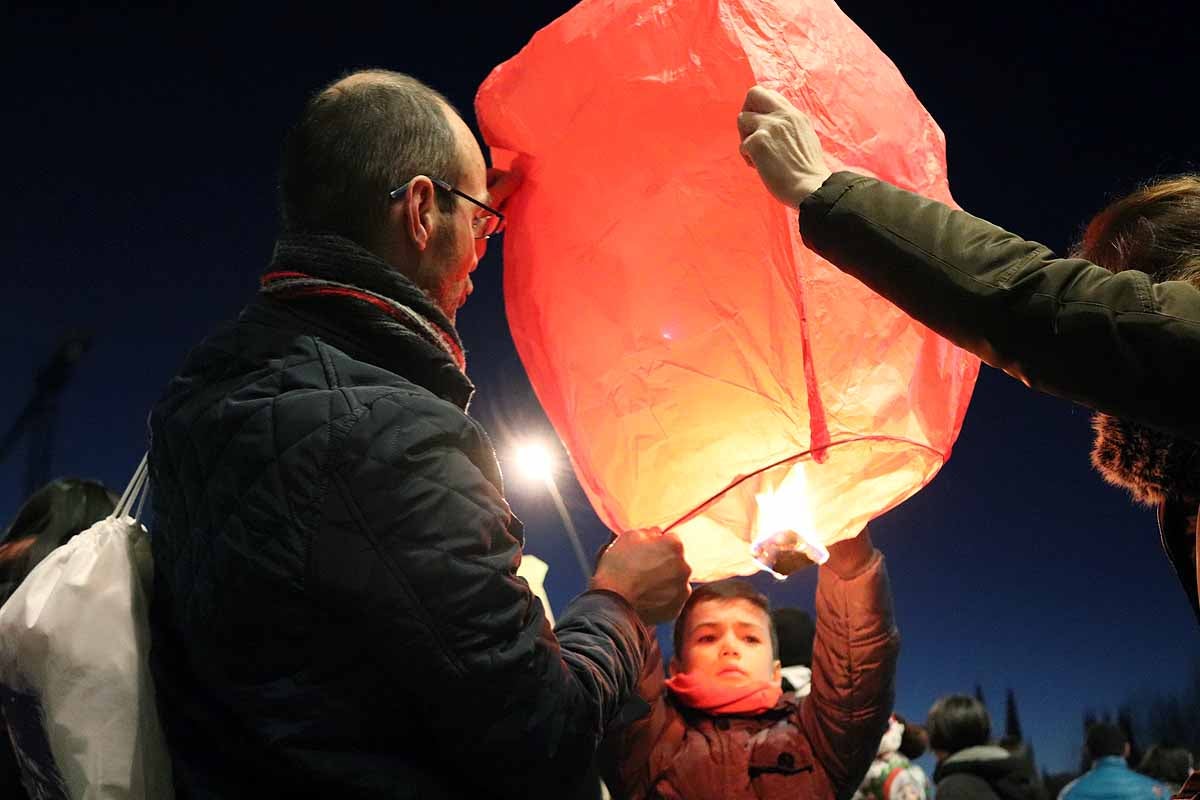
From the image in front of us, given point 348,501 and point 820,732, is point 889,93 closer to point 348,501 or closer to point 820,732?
point 348,501

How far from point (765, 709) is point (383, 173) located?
1952 mm

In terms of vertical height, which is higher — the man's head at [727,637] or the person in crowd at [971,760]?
the man's head at [727,637]

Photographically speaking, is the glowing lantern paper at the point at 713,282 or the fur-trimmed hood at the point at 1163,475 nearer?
the fur-trimmed hood at the point at 1163,475

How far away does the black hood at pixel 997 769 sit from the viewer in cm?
425

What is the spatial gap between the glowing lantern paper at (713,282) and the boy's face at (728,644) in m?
1.02

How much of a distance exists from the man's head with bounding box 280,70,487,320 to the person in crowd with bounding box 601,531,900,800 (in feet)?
4.46

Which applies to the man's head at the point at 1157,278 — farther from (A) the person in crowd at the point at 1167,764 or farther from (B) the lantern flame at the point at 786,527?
(A) the person in crowd at the point at 1167,764

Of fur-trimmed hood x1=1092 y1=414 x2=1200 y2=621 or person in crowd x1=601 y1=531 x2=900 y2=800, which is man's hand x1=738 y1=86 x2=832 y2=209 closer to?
fur-trimmed hood x1=1092 y1=414 x2=1200 y2=621

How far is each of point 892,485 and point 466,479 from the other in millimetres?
1051

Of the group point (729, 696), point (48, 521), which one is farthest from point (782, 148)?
point (48, 521)

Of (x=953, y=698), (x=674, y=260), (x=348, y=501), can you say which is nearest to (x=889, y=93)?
(x=674, y=260)

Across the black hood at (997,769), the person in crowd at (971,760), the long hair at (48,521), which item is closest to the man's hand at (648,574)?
the long hair at (48,521)

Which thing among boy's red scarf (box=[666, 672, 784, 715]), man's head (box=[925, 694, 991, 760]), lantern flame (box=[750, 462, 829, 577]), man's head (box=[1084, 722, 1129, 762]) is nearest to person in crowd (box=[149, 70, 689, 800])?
lantern flame (box=[750, 462, 829, 577])

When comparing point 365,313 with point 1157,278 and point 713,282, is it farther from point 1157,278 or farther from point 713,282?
point 1157,278
